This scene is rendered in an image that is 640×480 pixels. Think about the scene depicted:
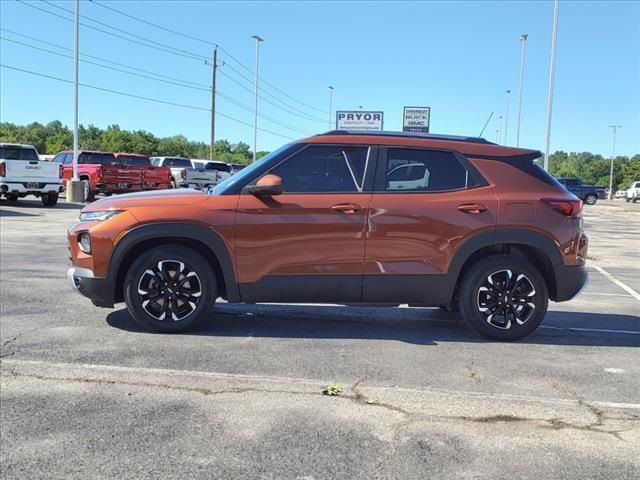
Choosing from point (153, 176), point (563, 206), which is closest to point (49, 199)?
point (153, 176)

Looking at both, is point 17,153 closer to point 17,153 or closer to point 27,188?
point 17,153

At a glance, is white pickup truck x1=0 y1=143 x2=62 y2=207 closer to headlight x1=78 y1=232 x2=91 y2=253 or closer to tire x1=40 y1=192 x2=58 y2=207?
tire x1=40 y1=192 x2=58 y2=207

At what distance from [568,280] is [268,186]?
2834 millimetres

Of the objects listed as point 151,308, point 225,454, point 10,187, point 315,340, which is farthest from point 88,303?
point 10,187

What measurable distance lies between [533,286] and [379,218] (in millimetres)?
1530

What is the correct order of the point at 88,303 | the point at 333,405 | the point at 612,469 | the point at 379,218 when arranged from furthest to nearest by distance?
the point at 88,303, the point at 379,218, the point at 333,405, the point at 612,469

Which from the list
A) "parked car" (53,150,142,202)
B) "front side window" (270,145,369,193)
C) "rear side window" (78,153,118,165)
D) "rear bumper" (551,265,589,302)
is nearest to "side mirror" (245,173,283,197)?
"front side window" (270,145,369,193)

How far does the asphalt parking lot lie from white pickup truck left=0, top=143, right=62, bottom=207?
15.1 meters

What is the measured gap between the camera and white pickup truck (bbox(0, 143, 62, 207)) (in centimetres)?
1994

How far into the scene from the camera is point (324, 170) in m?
5.46

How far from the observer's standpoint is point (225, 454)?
10.6 ft

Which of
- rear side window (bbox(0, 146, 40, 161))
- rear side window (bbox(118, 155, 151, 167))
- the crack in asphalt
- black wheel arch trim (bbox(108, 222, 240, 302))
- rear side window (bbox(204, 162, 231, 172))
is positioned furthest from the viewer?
rear side window (bbox(204, 162, 231, 172))

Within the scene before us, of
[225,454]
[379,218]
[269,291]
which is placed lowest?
[225,454]

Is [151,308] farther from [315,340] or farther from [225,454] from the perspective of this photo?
[225,454]
